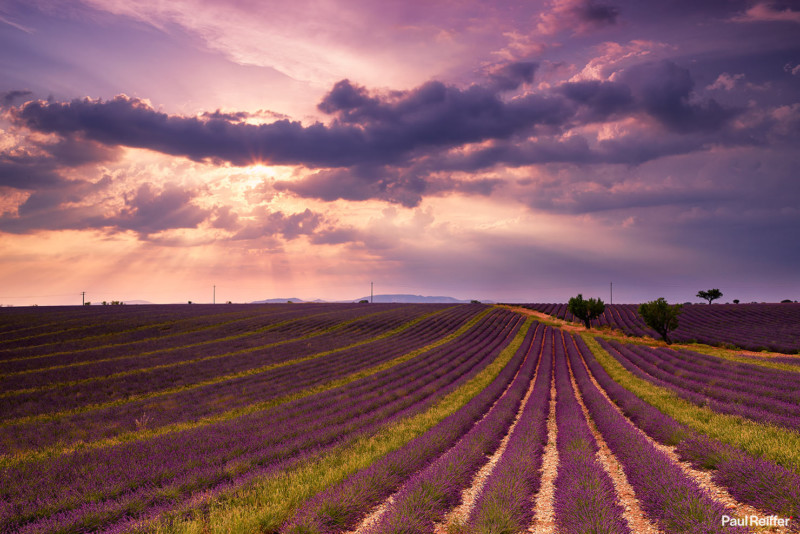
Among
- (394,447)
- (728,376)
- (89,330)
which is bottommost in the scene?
(89,330)

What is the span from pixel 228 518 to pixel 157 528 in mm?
760

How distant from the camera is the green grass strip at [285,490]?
15.5 feet

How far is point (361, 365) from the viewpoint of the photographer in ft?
76.3

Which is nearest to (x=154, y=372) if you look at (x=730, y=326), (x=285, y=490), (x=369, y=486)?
(x=285, y=490)

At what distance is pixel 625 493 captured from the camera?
5996 millimetres

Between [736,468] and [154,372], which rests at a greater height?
[736,468]

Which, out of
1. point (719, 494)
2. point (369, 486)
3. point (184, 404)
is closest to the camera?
point (719, 494)

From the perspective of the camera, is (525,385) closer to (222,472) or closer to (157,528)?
(222,472)

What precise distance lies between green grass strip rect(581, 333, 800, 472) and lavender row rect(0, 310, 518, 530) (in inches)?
296

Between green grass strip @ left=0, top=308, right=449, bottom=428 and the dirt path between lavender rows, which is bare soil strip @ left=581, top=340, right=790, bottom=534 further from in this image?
the dirt path between lavender rows

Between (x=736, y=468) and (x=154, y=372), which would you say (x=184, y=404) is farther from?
(x=736, y=468)

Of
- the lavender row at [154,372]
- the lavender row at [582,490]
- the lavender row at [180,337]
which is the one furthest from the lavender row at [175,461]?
the lavender row at [180,337]

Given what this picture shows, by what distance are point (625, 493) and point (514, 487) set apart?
6.05 ft

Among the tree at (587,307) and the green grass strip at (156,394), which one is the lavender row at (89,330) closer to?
the green grass strip at (156,394)
